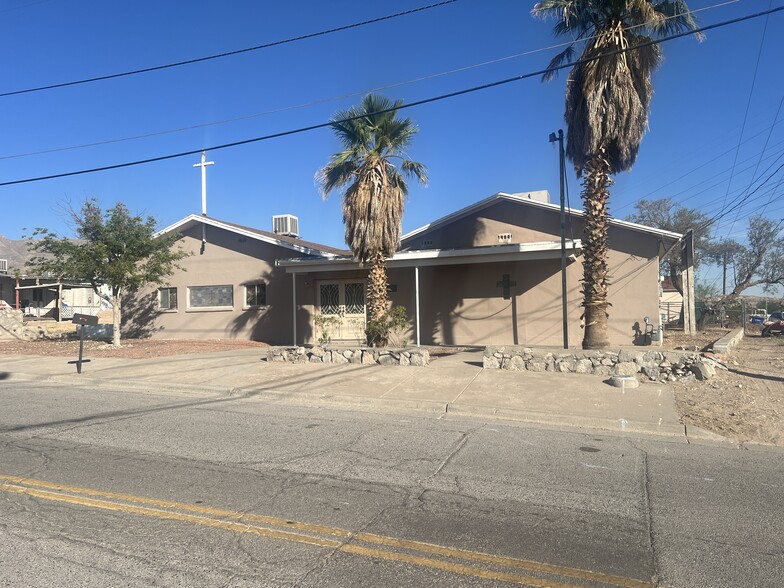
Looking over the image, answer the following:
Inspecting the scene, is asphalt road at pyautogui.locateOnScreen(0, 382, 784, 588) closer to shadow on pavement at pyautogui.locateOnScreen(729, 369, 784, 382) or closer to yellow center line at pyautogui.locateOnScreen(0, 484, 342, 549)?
yellow center line at pyautogui.locateOnScreen(0, 484, 342, 549)

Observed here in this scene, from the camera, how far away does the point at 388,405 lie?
32.3ft

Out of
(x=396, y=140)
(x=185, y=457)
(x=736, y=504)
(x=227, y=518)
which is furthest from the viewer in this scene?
(x=396, y=140)

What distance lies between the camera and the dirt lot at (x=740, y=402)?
7.78m

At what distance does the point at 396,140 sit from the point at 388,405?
775cm

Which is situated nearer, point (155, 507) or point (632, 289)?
point (155, 507)

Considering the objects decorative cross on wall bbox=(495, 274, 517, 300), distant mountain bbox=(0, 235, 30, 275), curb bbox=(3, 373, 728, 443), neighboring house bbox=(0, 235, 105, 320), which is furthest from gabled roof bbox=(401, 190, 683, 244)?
distant mountain bbox=(0, 235, 30, 275)

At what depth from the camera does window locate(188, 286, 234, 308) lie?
22344mm

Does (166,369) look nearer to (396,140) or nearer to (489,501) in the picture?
(396,140)

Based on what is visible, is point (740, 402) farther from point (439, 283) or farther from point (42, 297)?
point (42, 297)

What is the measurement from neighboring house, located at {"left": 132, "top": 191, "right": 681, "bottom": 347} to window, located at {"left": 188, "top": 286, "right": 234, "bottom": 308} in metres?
0.04

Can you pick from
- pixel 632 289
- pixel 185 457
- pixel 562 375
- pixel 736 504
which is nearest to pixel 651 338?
pixel 632 289

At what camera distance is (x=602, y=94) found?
12797 mm

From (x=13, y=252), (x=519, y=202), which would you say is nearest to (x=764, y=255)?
(x=519, y=202)

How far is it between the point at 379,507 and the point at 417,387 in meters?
6.05
